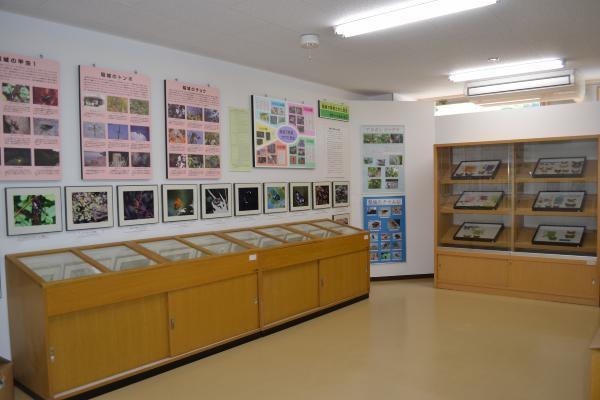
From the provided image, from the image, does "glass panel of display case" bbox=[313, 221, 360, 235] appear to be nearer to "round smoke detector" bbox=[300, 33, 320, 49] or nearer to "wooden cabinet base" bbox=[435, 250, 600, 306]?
"wooden cabinet base" bbox=[435, 250, 600, 306]

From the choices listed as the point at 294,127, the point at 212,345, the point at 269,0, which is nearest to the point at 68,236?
→ the point at 212,345

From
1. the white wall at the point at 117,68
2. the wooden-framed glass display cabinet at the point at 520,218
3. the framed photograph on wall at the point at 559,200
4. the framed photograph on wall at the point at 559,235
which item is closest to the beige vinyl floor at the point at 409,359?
the wooden-framed glass display cabinet at the point at 520,218

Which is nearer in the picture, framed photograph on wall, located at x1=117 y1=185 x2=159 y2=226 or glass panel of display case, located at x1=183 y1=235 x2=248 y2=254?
framed photograph on wall, located at x1=117 y1=185 x2=159 y2=226

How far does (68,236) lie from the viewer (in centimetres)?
431

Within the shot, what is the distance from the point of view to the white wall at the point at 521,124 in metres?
6.35

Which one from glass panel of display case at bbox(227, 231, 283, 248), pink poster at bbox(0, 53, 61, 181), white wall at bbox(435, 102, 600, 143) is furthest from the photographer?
white wall at bbox(435, 102, 600, 143)

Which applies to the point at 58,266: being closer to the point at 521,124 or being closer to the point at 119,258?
the point at 119,258

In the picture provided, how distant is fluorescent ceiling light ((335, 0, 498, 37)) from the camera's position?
379cm

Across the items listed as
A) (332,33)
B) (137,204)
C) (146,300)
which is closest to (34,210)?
(137,204)

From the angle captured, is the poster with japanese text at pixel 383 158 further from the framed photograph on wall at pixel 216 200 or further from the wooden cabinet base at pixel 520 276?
the framed photograph on wall at pixel 216 200

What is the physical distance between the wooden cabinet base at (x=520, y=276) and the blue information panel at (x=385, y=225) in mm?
848

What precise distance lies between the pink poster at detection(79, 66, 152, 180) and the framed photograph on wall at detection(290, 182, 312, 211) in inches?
89.9

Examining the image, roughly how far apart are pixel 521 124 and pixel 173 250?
17.2 ft

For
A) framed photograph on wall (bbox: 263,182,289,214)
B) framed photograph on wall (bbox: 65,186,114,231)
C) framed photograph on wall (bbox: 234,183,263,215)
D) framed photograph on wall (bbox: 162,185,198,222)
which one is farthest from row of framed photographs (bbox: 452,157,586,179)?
framed photograph on wall (bbox: 65,186,114,231)
